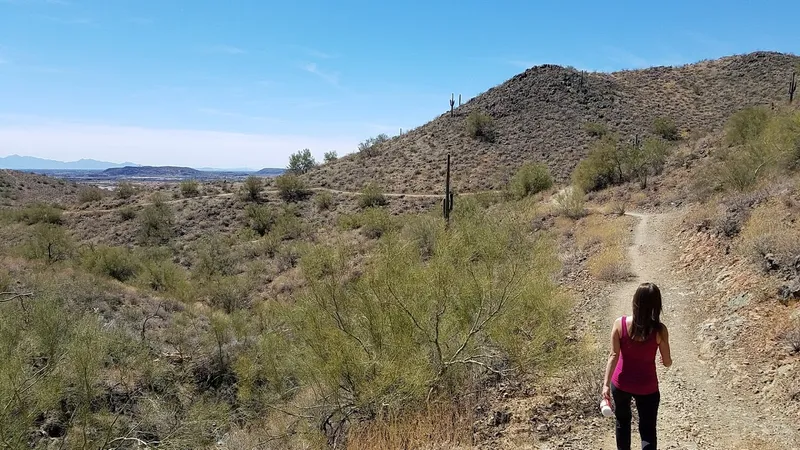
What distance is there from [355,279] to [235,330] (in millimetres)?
10548

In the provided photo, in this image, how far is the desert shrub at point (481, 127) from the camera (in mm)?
54562

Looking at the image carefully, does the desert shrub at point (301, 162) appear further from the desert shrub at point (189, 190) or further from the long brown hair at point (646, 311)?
the long brown hair at point (646, 311)

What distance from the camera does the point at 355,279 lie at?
7699 mm

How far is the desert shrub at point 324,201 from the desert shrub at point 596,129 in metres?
27.3

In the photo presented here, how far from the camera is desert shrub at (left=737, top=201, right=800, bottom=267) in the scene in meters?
8.95

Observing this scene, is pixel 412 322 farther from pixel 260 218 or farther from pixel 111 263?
pixel 260 218

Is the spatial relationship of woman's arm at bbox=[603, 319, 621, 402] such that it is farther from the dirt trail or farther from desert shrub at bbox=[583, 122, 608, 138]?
desert shrub at bbox=[583, 122, 608, 138]

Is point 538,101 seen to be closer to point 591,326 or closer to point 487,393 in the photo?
point 591,326

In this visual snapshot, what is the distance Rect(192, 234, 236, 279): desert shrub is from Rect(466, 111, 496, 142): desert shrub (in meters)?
31.1

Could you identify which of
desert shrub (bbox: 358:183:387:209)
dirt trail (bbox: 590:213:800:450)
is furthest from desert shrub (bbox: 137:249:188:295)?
dirt trail (bbox: 590:213:800:450)

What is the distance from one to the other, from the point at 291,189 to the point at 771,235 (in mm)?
42911

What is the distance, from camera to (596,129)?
49281mm

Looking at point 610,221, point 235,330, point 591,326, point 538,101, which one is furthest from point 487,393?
point 538,101

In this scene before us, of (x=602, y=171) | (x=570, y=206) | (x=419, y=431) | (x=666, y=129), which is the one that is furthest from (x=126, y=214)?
(x=666, y=129)
